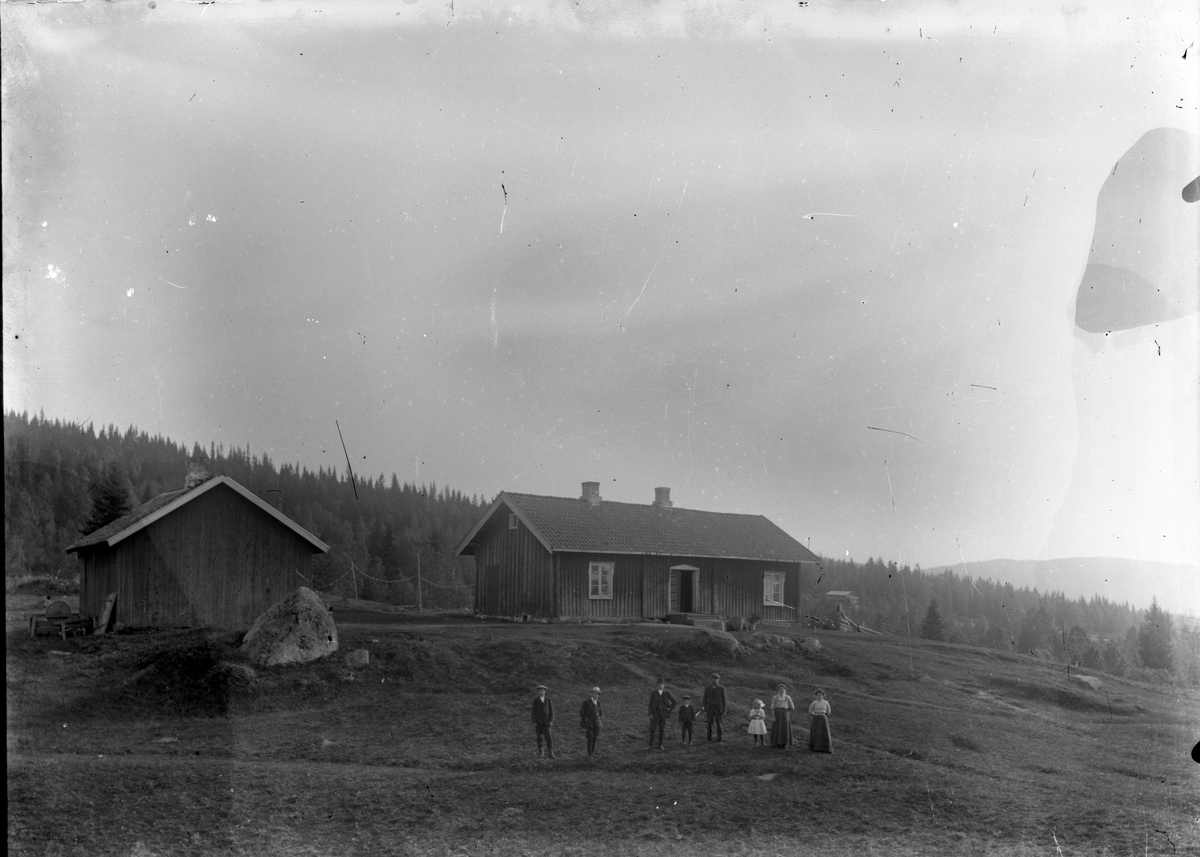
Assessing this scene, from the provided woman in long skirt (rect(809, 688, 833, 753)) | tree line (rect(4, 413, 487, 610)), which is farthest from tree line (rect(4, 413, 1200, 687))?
woman in long skirt (rect(809, 688, 833, 753))

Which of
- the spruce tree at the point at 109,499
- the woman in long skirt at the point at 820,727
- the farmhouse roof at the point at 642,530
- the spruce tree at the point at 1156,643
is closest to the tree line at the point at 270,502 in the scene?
the spruce tree at the point at 109,499

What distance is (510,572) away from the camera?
761 centimetres

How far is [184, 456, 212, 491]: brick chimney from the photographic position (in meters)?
7.27

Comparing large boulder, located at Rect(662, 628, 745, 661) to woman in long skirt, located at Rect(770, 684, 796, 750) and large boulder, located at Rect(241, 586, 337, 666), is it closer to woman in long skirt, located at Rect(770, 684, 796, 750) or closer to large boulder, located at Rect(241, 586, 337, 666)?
woman in long skirt, located at Rect(770, 684, 796, 750)

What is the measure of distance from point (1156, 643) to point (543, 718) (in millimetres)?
6114

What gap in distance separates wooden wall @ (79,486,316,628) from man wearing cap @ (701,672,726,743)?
12.4ft

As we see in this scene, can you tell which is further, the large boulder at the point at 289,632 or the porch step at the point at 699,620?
the porch step at the point at 699,620

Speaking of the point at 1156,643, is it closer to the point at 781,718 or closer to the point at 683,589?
the point at 781,718

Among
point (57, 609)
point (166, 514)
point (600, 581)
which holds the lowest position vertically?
point (57, 609)

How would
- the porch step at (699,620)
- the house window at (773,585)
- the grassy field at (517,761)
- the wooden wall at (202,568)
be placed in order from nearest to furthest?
1. the grassy field at (517,761)
2. the wooden wall at (202,568)
3. the porch step at (699,620)
4. the house window at (773,585)

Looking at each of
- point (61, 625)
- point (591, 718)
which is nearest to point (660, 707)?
point (591, 718)

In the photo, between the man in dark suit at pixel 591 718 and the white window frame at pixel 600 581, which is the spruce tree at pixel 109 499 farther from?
the man in dark suit at pixel 591 718

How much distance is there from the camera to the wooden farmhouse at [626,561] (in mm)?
7547

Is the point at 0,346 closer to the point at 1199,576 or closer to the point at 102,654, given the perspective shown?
the point at 102,654
